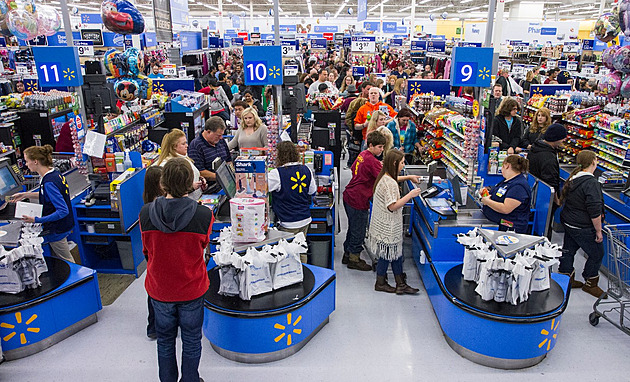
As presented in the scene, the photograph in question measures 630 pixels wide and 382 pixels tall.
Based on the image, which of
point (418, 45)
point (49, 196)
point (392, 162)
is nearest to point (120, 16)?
point (49, 196)

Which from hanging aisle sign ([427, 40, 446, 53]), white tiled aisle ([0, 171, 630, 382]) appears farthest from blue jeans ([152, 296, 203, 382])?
hanging aisle sign ([427, 40, 446, 53])

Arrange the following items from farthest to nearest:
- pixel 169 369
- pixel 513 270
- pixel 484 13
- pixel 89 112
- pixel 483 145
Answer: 1. pixel 484 13
2. pixel 89 112
3. pixel 483 145
4. pixel 513 270
5. pixel 169 369

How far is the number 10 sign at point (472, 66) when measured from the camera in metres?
4.98

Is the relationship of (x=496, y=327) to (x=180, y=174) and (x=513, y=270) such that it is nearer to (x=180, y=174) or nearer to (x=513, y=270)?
(x=513, y=270)

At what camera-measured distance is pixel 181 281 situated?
296 cm

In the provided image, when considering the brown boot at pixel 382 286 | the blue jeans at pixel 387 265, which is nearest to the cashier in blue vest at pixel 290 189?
the blue jeans at pixel 387 265

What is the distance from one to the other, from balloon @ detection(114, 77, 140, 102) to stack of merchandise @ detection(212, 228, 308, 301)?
4.14 meters

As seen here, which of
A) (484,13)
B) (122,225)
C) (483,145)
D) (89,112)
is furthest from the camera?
(484,13)

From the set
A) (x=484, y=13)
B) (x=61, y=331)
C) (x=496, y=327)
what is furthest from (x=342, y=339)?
(x=484, y=13)

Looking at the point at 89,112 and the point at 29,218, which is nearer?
the point at 29,218

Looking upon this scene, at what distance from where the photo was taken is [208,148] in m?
5.44

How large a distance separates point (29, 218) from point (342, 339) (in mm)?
2981

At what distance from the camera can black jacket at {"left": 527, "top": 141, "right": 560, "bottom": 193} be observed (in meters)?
5.38

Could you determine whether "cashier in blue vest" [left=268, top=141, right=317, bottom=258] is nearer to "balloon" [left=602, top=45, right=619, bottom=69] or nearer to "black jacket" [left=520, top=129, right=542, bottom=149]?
"black jacket" [left=520, top=129, right=542, bottom=149]
